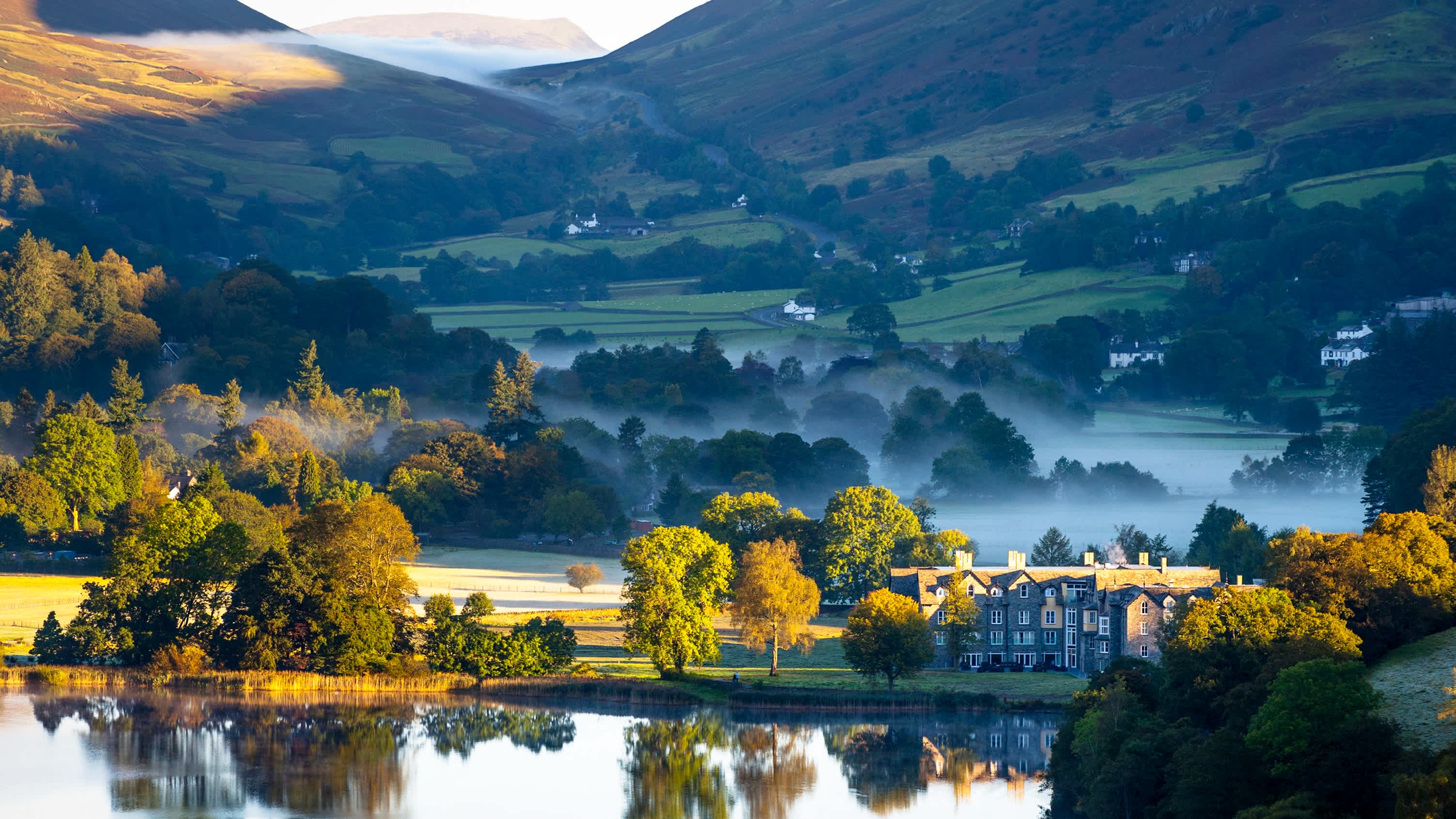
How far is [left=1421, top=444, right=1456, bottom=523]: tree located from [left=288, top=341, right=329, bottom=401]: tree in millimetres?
75916

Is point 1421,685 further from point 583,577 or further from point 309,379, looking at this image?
point 309,379

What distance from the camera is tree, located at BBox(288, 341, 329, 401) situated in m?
127

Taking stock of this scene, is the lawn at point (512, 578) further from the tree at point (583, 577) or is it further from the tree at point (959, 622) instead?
the tree at point (959, 622)

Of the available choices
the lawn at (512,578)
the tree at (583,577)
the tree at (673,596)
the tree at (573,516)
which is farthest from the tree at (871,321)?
the tree at (673,596)

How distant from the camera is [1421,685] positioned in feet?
142

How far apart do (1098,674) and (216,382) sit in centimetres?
9090

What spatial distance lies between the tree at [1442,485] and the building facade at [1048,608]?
899cm

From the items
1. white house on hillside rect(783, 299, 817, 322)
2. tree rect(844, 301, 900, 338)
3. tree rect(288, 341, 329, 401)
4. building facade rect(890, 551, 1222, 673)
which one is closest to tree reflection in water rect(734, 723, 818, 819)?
building facade rect(890, 551, 1222, 673)

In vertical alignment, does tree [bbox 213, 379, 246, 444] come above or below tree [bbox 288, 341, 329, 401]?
below

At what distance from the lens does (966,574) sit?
65.5 m

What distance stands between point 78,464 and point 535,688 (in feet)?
134

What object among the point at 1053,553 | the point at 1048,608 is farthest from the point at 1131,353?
the point at 1048,608

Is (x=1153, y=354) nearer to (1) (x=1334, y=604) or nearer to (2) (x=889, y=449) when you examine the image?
(2) (x=889, y=449)

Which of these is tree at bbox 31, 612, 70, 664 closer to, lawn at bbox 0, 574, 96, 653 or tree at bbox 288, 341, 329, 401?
lawn at bbox 0, 574, 96, 653
